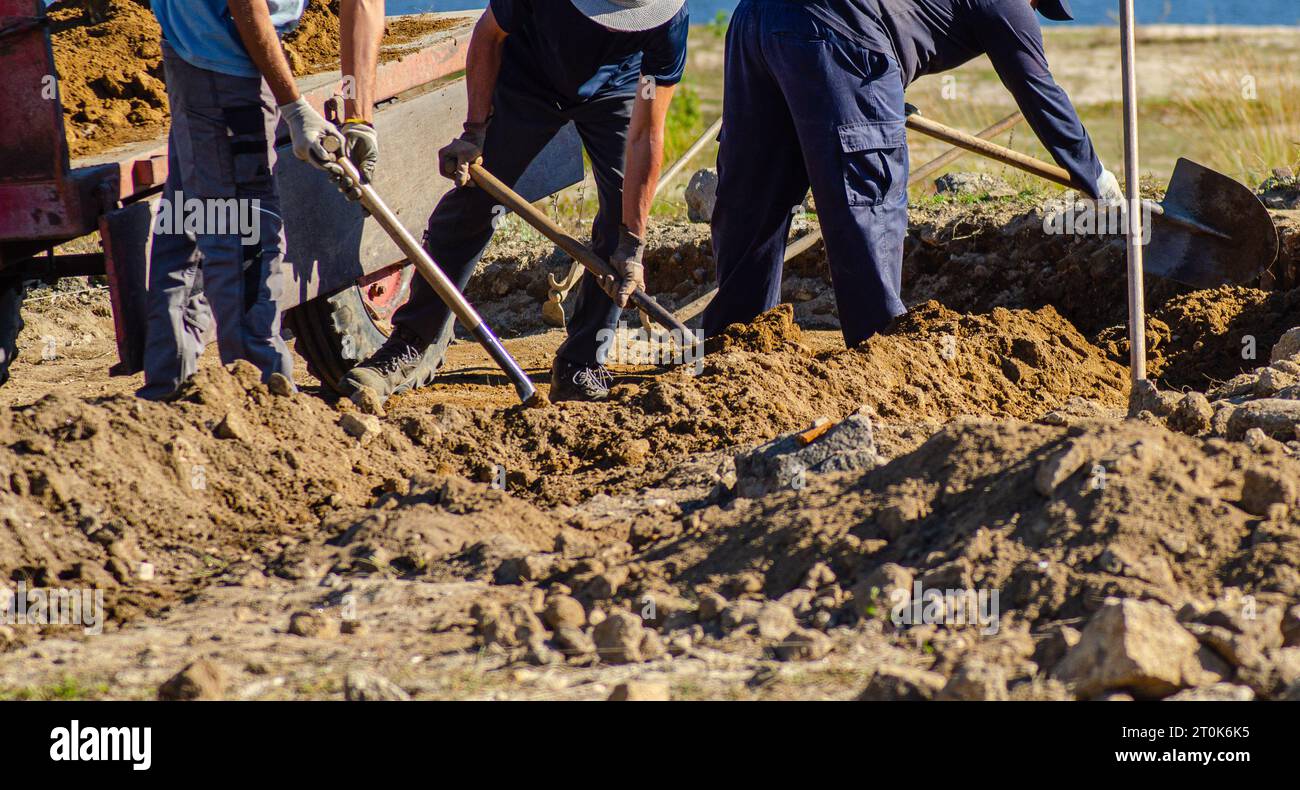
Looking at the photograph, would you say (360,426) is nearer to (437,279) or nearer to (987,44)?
(437,279)

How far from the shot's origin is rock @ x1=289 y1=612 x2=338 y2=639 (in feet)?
8.20

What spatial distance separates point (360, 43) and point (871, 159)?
1552 mm

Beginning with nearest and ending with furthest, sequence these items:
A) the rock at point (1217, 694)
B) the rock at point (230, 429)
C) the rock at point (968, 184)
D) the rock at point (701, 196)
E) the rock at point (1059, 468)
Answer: the rock at point (1217, 694) → the rock at point (1059, 468) → the rock at point (230, 429) → the rock at point (968, 184) → the rock at point (701, 196)

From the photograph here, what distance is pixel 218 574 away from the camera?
2906mm

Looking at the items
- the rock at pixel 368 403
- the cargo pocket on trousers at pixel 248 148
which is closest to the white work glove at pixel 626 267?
the rock at pixel 368 403

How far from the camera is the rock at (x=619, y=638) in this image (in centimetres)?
236

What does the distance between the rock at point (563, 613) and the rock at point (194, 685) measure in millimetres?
600

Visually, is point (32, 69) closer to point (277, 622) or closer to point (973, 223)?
point (277, 622)

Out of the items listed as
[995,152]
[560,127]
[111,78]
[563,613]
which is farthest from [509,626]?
[111,78]

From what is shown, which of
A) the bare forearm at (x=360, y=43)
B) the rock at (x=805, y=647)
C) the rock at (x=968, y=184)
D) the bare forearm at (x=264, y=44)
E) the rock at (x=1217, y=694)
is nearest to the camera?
the rock at (x=1217, y=694)

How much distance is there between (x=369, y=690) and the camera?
2176 millimetres

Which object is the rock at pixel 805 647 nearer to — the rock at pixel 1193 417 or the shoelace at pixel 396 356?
the rock at pixel 1193 417
